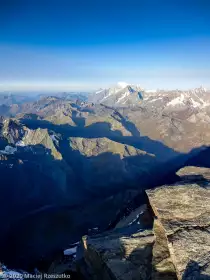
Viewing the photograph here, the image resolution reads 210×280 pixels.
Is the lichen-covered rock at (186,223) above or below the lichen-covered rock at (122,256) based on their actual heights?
above

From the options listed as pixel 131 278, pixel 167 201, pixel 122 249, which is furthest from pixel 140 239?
pixel 167 201

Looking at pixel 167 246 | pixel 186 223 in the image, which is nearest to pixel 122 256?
pixel 167 246

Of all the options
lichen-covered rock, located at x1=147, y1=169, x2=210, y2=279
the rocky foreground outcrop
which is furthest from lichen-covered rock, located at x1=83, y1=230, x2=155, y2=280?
lichen-covered rock, located at x1=147, y1=169, x2=210, y2=279

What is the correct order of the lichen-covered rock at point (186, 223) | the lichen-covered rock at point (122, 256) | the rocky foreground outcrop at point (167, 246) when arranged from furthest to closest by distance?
1. the lichen-covered rock at point (122, 256)
2. the rocky foreground outcrop at point (167, 246)
3. the lichen-covered rock at point (186, 223)

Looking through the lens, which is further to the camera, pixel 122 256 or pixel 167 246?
pixel 122 256

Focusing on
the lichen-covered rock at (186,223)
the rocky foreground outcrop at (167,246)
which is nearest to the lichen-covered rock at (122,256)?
the rocky foreground outcrop at (167,246)

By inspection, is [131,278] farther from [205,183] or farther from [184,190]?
[205,183]

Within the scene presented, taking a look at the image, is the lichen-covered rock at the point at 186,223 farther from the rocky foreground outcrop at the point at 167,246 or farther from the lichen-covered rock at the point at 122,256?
the lichen-covered rock at the point at 122,256

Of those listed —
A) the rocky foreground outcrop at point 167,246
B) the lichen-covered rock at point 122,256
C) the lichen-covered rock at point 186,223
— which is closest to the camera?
the lichen-covered rock at point 186,223

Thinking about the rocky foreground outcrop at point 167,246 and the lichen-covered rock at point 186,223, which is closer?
the lichen-covered rock at point 186,223

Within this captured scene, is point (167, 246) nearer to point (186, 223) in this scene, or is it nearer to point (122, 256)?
point (186, 223)
